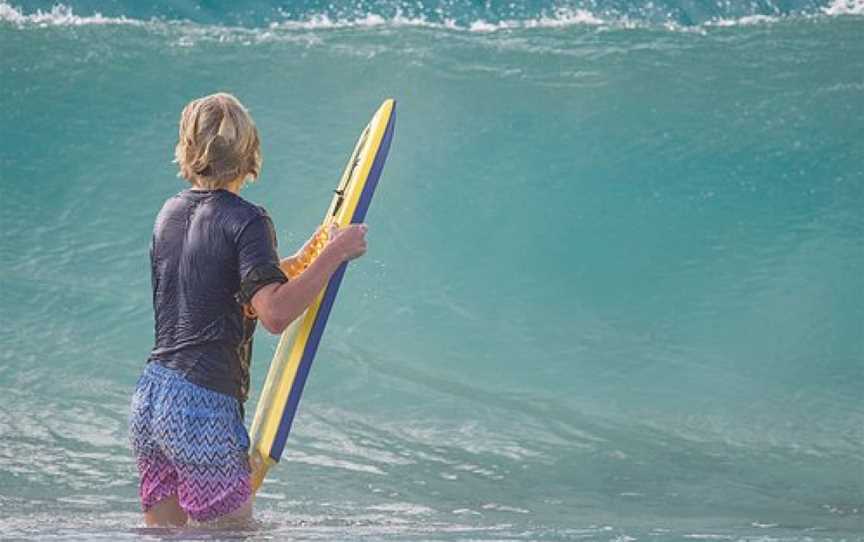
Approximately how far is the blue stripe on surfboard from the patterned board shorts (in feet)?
0.42

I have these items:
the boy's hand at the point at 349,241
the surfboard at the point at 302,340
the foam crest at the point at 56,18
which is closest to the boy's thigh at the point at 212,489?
the surfboard at the point at 302,340

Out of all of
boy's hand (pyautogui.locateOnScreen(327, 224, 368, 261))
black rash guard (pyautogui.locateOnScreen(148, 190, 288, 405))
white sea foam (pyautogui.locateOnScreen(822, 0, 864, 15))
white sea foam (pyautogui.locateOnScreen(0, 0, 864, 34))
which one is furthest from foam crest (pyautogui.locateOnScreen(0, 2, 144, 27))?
boy's hand (pyautogui.locateOnScreen(327, 224, 368, 261))

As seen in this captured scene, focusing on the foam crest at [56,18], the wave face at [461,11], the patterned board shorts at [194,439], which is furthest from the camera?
the wave face at [461,11]

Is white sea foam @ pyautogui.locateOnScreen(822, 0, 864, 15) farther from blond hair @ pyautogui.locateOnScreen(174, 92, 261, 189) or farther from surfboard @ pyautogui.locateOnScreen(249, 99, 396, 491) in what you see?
blond hair @ pyautogui.locateOnScreen(174, 92, 261, 189)

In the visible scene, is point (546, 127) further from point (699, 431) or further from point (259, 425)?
point (259, 425)

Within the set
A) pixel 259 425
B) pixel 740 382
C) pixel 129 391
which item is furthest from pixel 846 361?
pixel 259 425

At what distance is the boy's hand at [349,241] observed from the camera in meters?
3.09

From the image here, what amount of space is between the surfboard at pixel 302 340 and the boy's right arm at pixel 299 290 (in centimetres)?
11

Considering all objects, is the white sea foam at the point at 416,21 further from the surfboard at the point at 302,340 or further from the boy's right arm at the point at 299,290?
the boy's right arm at the point at 299,290

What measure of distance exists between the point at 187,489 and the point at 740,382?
129 inches

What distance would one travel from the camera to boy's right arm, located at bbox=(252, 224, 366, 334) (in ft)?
9.83

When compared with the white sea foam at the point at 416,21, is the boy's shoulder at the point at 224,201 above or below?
below

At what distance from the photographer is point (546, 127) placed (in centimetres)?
761

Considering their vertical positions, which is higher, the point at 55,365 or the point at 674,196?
the point at 674,196
